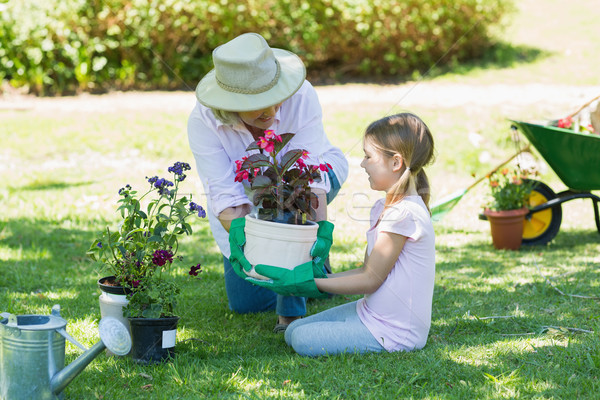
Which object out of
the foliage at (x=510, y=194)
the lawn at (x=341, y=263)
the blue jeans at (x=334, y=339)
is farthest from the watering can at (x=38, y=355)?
the foliage at (x=510, y=194)

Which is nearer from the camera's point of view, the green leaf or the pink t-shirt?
the green leaf

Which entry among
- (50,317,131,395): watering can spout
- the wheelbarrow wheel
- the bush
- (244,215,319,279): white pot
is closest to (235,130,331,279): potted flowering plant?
(244,215,319,279): white pot

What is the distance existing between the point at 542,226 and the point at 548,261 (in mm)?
616

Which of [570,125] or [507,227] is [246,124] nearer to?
[507,227]

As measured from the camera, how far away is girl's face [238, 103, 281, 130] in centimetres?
279

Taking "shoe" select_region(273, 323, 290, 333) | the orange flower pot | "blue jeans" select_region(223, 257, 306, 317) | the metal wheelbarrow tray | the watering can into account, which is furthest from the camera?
the orange flower pot

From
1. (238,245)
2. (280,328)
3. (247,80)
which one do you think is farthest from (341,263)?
(247,80)

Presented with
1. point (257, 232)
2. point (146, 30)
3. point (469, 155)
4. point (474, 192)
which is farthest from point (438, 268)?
point (146, 30)

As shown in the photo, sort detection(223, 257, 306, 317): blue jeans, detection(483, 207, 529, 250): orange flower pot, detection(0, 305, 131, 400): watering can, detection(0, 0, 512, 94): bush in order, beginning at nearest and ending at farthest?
detection(0, 305, 131, 400): watering can
detection(223, 257, 306, 317): blue jeans
detection(483, 207, 529, 250): orange flower pot
detection(0, 0, 512, 94): bush

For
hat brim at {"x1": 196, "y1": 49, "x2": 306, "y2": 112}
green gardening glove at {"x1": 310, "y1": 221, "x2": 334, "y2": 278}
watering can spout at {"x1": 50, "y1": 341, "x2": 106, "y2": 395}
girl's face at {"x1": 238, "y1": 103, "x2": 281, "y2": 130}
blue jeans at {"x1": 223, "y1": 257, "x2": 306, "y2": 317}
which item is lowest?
blue jeans at {"x1": 223, "y1": 257, "x2": 306, "y2": 317}

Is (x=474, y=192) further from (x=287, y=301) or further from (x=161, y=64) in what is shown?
(x=161, y=64)

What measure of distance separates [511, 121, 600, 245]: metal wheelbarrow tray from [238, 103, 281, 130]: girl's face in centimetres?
222

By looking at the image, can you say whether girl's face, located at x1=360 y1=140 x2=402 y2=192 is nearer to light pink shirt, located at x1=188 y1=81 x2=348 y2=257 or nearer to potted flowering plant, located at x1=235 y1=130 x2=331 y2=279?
potted flowering plant, located at x1=235 y1=130 x2=331 y2=279

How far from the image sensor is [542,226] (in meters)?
4.80
